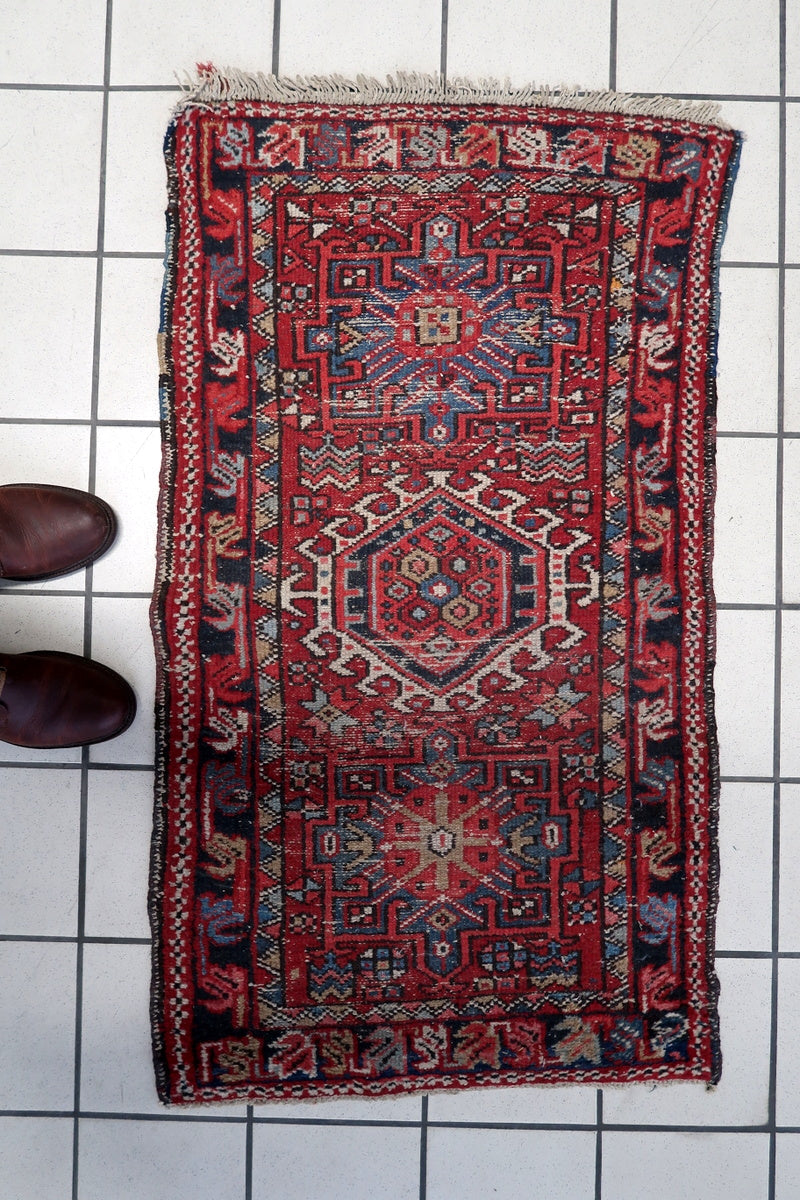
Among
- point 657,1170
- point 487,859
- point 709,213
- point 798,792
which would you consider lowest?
point 657,1170

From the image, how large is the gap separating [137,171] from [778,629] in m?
1.12

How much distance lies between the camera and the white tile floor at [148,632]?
109 centimetres

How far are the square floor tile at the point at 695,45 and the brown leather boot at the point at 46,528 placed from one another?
0.96m

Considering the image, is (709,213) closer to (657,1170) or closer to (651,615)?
(651,615)

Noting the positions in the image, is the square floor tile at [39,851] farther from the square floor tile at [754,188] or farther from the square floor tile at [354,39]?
the square floor tile at [754,188]

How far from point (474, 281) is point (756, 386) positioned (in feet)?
1.41

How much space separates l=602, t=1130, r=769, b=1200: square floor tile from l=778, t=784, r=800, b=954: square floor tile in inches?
11.4

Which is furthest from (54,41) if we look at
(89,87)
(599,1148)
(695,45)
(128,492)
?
(599,1148)

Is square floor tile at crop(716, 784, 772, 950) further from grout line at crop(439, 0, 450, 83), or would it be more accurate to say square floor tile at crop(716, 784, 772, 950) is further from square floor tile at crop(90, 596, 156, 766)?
grout line at crop(439, 0, 450, 83)

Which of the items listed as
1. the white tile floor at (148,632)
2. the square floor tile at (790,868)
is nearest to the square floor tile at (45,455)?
the white tile floor at (148,632)

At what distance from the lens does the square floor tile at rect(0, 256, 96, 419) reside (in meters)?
1.10

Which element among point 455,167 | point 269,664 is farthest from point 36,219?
point 269,664

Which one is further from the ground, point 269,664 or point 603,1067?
point 269,664

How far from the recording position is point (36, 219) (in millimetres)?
1094
